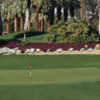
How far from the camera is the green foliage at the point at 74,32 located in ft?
110

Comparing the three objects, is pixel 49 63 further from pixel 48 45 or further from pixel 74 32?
pixel 74 32

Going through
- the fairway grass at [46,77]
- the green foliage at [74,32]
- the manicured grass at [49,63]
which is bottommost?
the manicured grass at [49,63]

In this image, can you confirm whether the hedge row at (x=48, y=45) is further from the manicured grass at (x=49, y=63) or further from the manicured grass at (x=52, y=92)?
the manicured grass at (x=52, y=92)

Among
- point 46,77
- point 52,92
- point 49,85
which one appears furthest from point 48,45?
point 52,92

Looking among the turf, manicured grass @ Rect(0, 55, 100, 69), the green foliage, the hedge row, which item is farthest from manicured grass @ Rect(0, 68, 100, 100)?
the green foliage

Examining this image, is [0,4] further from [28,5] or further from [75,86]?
[75,86]

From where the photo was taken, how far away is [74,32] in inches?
1345

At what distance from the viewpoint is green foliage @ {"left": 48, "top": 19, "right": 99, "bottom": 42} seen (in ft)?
110

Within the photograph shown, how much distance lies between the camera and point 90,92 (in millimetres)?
11094

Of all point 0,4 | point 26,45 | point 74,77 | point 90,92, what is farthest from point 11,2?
point 90,92

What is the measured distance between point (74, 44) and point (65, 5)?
64.7 ft

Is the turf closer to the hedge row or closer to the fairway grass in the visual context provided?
the fairway grass

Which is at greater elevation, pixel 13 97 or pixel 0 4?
pixel 0 4

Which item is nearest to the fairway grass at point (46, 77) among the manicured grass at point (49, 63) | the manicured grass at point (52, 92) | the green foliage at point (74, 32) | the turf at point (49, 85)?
the turf at point (49, 85)
